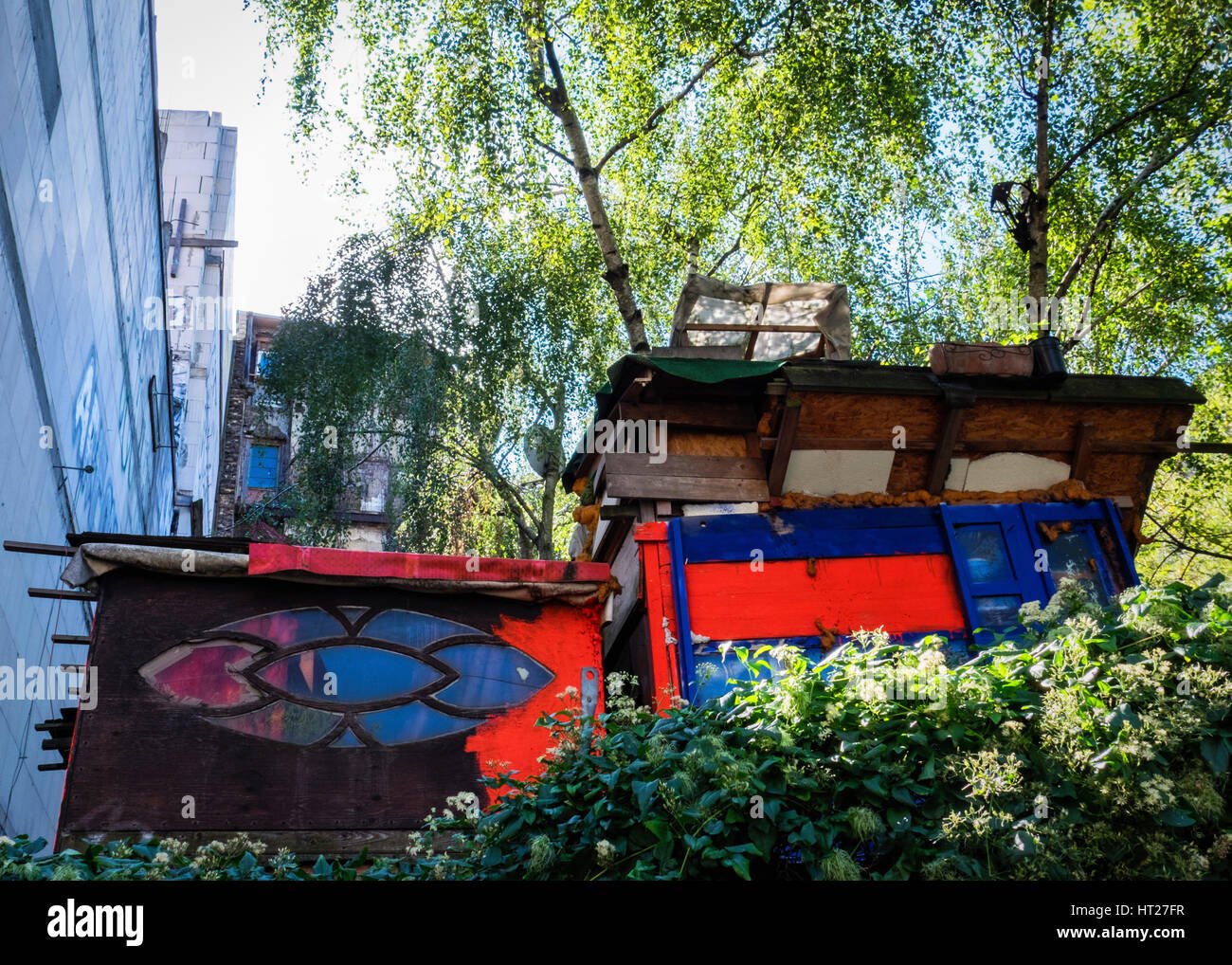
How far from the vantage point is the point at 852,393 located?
9094mm

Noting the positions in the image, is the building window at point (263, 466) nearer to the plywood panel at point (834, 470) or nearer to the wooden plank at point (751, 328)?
the wooden plank at point (751, 328)

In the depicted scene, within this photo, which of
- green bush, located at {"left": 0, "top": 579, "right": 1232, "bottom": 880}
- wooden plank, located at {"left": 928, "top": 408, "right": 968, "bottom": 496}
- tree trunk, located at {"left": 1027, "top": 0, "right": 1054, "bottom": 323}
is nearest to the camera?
green bush, located at {"left": 0, "top": 579, "right": 1232, "bottom": 880}

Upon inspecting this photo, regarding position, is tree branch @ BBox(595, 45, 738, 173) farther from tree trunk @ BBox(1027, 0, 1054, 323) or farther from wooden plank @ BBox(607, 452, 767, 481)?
wooden plank @ BBox(607, 452, 767, 481)

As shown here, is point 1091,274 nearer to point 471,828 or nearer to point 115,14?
point 115,14

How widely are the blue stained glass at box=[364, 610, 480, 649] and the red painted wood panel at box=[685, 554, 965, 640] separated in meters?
2.02

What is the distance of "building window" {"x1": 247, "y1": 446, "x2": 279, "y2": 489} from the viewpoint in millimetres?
32531

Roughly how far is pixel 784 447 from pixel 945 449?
4.97 ft

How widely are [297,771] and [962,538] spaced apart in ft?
19.4

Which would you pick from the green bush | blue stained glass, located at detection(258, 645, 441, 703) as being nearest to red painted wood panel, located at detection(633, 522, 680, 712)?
blue stained glass, located at detection(258, 645, 441, 703)

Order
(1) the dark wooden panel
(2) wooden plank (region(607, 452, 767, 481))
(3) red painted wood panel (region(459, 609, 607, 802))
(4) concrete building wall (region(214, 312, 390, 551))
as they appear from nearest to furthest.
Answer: (1) the dark wooden panel
(3) red painted wood panel (region(459, 609, 607, 802))
(2) wooden plank (region(607, 452, 767, 481))
(4) concrete building wall (region(214, 312, 390, 551))

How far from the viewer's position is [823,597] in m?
8.95

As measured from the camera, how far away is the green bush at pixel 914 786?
431 cm
